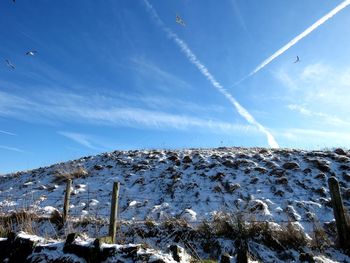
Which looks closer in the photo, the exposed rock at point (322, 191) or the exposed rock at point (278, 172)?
the exposed rock at point (322, 191)

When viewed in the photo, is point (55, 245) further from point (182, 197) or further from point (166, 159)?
point (166, 159)

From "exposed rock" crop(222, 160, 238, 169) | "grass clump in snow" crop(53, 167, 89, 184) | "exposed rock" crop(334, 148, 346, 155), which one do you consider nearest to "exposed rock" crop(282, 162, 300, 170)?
"exposed rock" crop(222, 160, 238, 169)

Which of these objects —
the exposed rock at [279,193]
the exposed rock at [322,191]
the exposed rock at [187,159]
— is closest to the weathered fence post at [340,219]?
the exposed rock at [279,193]

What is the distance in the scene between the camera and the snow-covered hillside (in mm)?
12188

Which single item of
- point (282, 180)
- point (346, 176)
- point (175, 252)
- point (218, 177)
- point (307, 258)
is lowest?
point (307, 258)

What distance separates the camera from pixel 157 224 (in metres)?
9.95

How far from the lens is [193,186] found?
49.6ft

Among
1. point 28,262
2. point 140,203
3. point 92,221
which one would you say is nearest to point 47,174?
point 140,203

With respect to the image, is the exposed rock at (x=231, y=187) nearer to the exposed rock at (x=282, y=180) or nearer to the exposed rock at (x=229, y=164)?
the exposed rock at (x=282, y=180)

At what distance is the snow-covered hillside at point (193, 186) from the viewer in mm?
12188

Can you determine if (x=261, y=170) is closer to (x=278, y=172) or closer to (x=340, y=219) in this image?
(x=278, y=172)

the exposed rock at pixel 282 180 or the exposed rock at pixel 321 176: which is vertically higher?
the exposed rock at pixel 321 176

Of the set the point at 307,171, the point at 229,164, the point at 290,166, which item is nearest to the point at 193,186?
the point at 229,164

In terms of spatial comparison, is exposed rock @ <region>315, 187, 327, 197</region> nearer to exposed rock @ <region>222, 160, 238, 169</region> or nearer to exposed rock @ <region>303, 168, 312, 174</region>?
exposed rock @ <region>303, 168, 312, 174</region>
